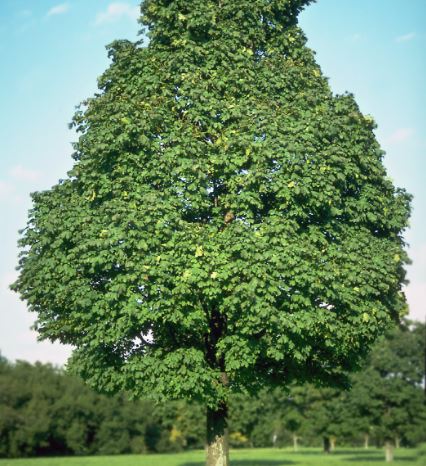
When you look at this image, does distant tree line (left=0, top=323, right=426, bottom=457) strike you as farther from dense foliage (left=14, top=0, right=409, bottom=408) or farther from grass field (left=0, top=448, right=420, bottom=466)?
dense foliage (left=14, top=0, right=409, bottom=408)

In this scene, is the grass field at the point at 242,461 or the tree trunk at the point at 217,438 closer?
the tree trunk at the point at 217,438

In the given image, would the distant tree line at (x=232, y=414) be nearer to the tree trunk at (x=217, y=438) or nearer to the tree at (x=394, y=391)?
the tree at (x=394, y=391)

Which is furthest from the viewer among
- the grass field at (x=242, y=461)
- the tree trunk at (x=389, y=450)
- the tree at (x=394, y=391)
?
the tree trunk at (x=389, y=450)

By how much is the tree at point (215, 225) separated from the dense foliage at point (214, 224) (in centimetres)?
7

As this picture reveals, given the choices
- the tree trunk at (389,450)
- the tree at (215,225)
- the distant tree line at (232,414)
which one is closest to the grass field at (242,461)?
the tree trunk at (389,450)

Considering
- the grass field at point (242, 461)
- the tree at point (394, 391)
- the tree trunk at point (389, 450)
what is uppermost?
the tree at point (394, 391)

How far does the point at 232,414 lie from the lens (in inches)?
3883

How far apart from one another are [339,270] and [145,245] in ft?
20.5

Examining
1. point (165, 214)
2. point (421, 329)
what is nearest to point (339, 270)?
point (165, 214)

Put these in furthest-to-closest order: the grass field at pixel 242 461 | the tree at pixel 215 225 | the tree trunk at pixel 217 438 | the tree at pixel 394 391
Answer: the tree at pixel 394 391
the grass field at pixel 242 461
the tree trunk at pixel 217 438
the tree at pixel 215 225

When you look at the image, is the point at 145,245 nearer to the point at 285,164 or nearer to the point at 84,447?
the point at 285,164

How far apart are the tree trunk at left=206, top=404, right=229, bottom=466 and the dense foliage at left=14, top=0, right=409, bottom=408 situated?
1368 mm

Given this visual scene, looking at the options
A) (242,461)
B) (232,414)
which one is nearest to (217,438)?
(242,461)

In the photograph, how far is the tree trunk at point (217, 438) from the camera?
1847 centimetres
